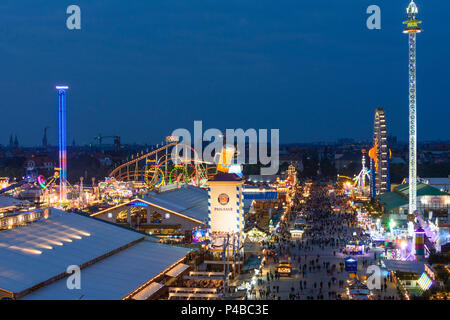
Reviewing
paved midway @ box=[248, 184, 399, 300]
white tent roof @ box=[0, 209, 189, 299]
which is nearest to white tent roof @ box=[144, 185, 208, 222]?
paved midway @ box=[248, 184, 399, 300]

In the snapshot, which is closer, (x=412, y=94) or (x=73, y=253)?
(x=73, y=253)

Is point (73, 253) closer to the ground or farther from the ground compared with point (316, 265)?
farther from the ground

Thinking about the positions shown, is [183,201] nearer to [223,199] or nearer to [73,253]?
[223,199]

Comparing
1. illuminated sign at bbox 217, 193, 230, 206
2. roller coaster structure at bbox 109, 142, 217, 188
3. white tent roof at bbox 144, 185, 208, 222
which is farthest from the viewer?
roller coaster structure at bbox 109, 142, 217, 188

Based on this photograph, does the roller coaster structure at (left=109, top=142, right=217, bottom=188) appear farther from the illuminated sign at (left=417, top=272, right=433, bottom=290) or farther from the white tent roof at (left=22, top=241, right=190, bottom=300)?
the illuminated sign at (left=417, top=272, right=433, bottom=290)

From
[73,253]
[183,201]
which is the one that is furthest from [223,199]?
[183,201]

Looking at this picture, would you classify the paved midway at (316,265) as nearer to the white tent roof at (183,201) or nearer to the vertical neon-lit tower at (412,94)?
the vertical neon-lit tower at (412,94)

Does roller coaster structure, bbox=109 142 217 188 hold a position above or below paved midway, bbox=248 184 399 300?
above

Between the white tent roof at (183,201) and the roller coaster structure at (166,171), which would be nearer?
the white tent roof at (183,201)

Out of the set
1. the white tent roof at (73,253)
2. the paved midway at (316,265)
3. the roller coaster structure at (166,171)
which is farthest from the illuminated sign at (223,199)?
the roller coaster structure at (166,171)
